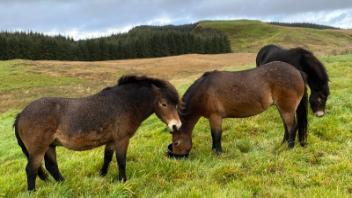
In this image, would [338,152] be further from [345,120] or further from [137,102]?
[137,102]

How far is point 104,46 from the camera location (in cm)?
7975

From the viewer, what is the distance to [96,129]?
654 centimetres

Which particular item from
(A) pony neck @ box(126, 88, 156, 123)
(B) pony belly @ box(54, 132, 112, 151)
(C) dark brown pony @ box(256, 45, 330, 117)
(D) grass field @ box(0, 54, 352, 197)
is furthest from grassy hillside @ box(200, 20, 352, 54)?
(B) pony belly @ box(54, 132, 112, 151)

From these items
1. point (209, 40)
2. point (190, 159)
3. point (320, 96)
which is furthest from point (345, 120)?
point (209, 40)

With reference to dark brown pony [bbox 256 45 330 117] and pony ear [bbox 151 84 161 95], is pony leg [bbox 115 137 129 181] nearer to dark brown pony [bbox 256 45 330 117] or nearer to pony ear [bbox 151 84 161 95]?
pony ear [bbox 151 84 161 95]

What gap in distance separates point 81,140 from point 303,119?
4.65 m

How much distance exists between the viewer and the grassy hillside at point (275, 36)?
341ft

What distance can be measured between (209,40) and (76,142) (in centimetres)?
8845

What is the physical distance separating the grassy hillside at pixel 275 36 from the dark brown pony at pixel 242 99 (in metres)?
89.8

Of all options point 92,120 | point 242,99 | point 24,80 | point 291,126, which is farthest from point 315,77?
point 24,80

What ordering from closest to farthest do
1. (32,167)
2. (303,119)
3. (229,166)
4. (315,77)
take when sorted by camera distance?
(32,167) < (229,166) < (303,119) < (315,77)

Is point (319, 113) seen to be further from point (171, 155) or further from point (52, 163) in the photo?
point (52, 163)

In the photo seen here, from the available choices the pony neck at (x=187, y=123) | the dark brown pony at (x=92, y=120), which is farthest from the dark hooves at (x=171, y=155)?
the dark brown pony at (x=92, y=120)

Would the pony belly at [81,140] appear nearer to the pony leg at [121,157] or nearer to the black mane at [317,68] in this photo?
the pony leg at [121,157]
